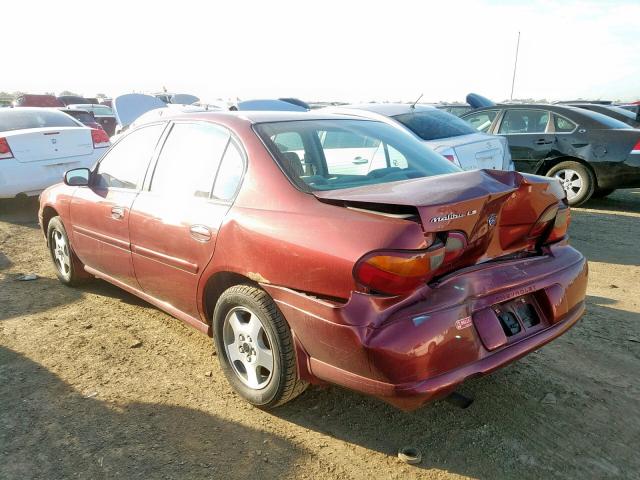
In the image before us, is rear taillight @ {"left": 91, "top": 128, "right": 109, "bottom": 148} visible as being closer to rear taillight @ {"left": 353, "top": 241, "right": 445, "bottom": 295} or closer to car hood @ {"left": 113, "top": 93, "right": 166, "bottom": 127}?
car hood @ {"left": 113, "top": 93, "right": 166, "bottom": 127}

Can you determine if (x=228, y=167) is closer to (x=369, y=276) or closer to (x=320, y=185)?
(x=320, y=185)

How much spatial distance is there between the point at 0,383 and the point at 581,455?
3.18 meters

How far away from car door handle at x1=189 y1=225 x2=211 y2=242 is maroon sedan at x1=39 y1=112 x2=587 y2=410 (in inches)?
0.4

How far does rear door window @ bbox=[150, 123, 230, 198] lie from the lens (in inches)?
122

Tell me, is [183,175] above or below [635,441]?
above

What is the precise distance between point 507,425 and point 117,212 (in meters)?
2.79

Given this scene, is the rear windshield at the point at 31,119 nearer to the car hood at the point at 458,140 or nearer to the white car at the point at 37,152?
the white car at the point at 37,152

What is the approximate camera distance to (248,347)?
284cm

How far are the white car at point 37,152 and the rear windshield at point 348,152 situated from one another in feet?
18.4

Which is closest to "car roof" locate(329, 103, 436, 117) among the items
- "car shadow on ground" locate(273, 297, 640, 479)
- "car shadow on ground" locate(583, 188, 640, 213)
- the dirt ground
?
the dirt ground

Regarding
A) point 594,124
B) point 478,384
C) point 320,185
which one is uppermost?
point 320,185

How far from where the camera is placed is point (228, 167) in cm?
299

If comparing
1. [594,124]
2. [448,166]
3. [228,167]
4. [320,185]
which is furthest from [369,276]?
[594,124]

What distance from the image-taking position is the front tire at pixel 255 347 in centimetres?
257
